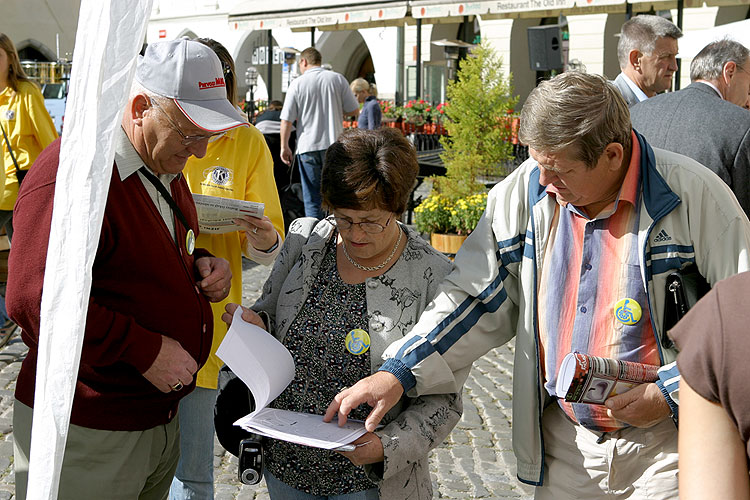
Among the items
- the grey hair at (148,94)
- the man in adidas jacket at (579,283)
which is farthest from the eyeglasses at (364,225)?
the grey hair at (148,94)

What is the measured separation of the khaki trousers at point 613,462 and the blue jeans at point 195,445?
47.1 inches

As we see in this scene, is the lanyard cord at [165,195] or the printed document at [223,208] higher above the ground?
the lanyard cord at [165,195]

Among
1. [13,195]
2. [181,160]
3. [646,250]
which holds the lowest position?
[13,195]

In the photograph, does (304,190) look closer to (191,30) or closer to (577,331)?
(577,331)

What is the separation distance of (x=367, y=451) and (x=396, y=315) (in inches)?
14.7

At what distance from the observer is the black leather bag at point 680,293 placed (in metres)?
2.01

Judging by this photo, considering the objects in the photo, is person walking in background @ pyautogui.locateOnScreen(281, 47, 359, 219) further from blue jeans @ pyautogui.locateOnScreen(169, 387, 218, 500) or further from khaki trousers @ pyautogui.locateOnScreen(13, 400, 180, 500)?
khaki trousers @ pyautogui.locateOnScreen(13, 400, 180, 500)

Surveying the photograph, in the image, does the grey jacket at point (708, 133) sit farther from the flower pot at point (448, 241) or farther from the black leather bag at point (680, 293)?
the flower pot at point (448, 241)

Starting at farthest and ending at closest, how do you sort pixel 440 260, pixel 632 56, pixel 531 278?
pixel 632 56
pixel 440 260
pixel 531 278

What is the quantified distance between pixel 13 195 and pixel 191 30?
100 ft

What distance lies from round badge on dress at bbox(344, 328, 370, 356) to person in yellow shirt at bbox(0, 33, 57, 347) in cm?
408

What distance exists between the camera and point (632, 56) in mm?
4527

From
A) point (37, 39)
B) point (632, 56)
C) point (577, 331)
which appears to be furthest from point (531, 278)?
point (37, 39)

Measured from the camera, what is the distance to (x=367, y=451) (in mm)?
2115
